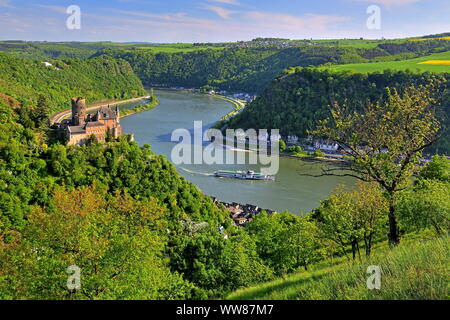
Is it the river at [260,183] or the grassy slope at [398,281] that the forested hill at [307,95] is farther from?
the grassy slope at [398,281]

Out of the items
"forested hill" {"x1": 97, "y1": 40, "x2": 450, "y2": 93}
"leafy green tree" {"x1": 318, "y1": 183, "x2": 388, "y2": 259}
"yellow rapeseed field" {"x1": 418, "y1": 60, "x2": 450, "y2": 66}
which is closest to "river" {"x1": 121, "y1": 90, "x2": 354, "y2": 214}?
"leafy green tree" {"x1": 318, "y1": 183, "x2": 388, "y2": 259}

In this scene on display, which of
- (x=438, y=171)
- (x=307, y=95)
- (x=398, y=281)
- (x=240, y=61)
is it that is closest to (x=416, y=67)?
(x=307, y=95)

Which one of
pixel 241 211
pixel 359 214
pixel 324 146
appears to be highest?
pixel 359 214

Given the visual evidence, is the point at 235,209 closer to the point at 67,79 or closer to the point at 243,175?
the point at 243,175

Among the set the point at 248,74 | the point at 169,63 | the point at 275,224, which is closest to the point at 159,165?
the point at 275,224

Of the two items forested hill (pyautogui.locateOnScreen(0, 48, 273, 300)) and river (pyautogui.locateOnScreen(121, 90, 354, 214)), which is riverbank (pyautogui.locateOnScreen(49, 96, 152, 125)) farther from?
forested hill (pyautogui.locateOnScreen(0, 48, 273, 300))
